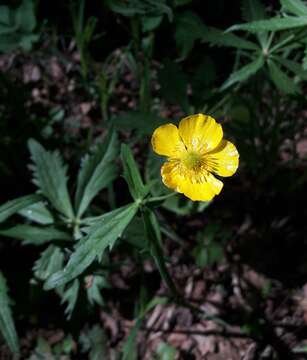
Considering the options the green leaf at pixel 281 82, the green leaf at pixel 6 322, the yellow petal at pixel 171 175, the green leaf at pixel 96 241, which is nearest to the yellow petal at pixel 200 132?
the yellow petal at pixel 171 175

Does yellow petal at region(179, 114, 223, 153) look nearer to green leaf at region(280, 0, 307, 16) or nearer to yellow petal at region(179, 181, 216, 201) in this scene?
yellow petal at region(179, 181, 216, 201)

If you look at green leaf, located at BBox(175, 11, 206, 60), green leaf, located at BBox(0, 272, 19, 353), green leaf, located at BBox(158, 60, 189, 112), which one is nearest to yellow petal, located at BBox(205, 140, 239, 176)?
green leaf, located at BBox(175, 11, 206, 60)

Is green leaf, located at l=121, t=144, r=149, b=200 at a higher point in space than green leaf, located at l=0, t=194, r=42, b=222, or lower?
lower

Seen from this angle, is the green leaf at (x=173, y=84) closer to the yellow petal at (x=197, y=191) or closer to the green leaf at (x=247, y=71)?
the green leaf at (x=247, y=71)

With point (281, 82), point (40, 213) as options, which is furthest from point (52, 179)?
point (281, 82)

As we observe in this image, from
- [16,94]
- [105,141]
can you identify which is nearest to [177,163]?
[105,141]

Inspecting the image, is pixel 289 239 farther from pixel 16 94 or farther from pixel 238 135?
pixel 16 94

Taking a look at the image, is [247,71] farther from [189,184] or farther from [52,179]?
[52,179]
